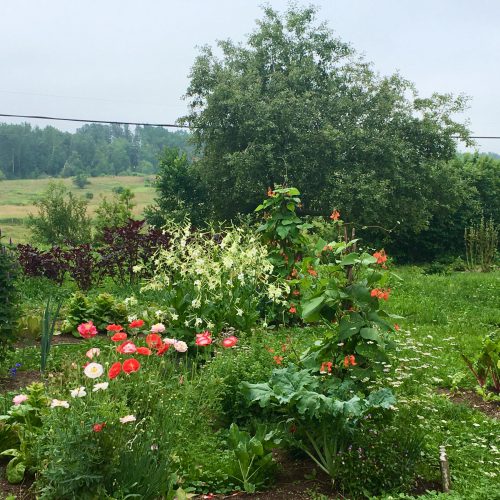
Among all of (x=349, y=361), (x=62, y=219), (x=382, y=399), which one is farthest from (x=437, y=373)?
(x=62, y=219)

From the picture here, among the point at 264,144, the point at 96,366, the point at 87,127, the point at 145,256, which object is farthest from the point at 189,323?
the point at 87,127

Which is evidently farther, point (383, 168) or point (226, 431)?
point (383, 168)

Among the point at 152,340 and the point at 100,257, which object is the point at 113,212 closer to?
the point at 100,257

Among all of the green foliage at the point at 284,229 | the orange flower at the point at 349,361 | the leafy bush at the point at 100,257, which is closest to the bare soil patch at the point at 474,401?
the orange flower at the point at 349,361

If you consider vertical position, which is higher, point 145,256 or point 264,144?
point 264,144

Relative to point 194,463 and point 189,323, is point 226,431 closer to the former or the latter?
point 194,463

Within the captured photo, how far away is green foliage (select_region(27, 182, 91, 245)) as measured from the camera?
15766 millimetres

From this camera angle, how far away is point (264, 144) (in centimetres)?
1659

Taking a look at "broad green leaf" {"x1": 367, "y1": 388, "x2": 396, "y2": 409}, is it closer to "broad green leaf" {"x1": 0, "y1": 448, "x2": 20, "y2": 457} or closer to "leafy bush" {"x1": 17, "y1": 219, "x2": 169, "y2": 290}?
"broad green leaf" {"x1": 0, "y1": 448, "x2": 20, "y2": 457}

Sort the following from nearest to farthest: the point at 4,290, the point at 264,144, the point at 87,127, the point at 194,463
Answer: the point at 194,463, the point at 4,290, the point at 264,144, the point at 87,127

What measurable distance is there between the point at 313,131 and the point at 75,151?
27.9 m

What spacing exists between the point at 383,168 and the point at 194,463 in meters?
14.5

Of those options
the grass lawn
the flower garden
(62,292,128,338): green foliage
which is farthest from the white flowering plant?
(62,292,128,338): green foliage

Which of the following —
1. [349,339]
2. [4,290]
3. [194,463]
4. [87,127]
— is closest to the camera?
[194,463]
